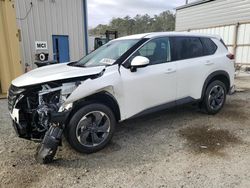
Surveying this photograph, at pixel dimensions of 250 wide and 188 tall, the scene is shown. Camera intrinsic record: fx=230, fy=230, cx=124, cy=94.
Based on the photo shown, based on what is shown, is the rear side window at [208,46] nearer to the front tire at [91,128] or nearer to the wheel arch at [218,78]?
the wheel arch at [218,78]

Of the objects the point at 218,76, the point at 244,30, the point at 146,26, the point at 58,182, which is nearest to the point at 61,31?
the point at 218,76

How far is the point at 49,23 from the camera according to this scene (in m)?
9.33

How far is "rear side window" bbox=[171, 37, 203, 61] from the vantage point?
4406 millimetres

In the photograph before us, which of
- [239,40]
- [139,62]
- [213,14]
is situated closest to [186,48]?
[139,62]

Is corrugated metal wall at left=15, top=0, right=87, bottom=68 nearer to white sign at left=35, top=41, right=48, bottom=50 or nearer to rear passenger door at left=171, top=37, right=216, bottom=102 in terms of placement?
white sign at left=35, top=41, right=48, bottom=50

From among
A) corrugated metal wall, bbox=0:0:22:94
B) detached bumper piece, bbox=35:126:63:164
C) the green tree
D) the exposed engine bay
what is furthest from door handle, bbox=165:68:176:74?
the green tree

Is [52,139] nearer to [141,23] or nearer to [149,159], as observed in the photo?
[149,159]

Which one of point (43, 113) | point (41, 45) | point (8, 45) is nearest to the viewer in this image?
point (43, 113)

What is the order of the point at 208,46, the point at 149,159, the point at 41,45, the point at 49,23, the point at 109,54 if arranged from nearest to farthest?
the point at 149,159 → the point at 109,54 → the point at 208,46 → the point at 41,45 → the point at 49,23

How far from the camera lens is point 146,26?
52.6 m

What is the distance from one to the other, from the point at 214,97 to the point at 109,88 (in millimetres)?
2766

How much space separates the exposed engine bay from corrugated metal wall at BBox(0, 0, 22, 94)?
4161 millimetres

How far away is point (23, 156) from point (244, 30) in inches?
518

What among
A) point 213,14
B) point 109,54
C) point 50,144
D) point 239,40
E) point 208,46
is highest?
point 213,14
